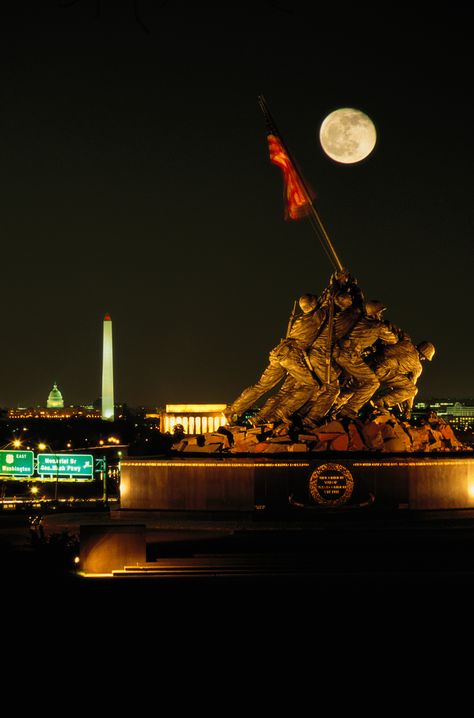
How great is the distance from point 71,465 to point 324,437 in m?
8.17

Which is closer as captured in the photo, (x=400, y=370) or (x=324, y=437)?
(x=324, y=437)

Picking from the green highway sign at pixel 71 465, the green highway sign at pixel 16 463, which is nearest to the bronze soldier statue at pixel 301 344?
the green highway sign at pixel 71 465

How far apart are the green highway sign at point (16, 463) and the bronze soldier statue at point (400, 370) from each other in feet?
30.4

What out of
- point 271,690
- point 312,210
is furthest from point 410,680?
point 312,210

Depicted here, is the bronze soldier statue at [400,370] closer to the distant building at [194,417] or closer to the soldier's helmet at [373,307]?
the soldier's helmet at [373,307]

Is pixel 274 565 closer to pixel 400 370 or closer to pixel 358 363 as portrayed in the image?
pixel 358 363

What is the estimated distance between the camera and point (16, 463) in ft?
97.0

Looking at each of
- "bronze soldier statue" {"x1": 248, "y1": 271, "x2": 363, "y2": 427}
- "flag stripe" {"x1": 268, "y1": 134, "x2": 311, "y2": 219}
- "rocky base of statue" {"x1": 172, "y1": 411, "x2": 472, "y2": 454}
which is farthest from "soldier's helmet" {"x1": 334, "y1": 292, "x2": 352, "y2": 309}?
"flag stripe" {"x1": 268, "y1": 134, "x2": 311, "y2": 219}

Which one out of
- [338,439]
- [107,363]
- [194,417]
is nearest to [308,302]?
[338,439]

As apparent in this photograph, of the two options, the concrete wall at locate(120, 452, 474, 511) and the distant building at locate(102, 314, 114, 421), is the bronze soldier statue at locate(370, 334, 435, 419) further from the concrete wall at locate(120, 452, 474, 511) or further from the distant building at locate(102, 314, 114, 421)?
the distant building at locate(102, 314, 114, 421)

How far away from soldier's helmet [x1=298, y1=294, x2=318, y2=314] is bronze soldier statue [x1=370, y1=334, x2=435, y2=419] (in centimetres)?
183

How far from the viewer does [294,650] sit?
38.3ft

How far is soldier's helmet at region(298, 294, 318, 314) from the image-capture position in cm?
2491

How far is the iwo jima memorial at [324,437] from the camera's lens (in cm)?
2245
